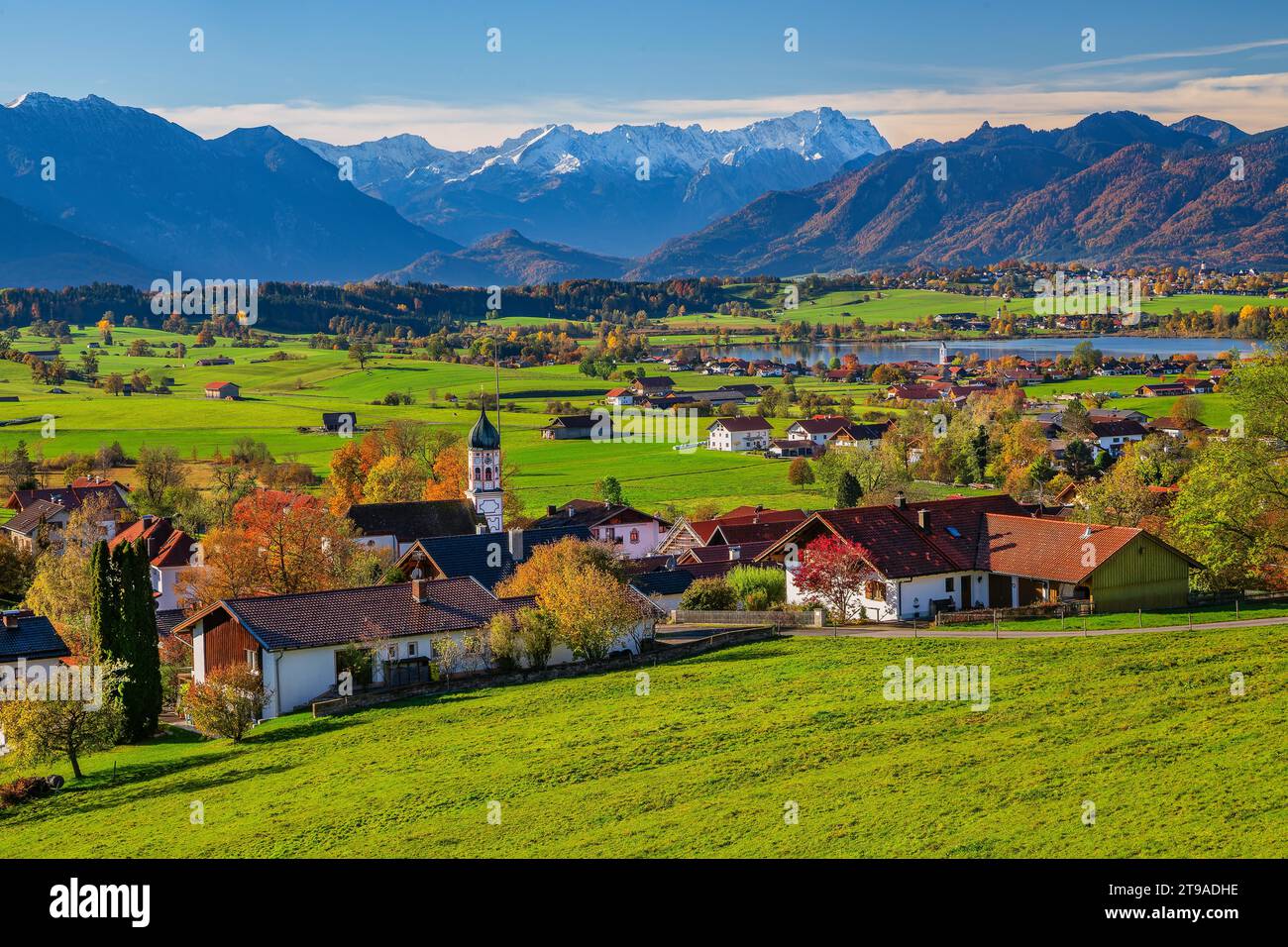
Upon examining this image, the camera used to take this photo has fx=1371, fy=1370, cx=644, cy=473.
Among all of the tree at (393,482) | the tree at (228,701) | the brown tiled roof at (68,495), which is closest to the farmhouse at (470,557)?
the tree at (228,701)

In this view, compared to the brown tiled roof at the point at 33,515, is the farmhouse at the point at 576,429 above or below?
above

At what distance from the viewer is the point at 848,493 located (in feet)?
291

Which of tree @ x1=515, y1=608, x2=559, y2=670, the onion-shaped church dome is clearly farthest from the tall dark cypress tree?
the onion-shaped church dome

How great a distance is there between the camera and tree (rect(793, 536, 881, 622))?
4803 centimetres

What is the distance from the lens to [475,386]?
165m

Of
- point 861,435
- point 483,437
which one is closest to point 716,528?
point 483,437

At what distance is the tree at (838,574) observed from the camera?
48.0 m

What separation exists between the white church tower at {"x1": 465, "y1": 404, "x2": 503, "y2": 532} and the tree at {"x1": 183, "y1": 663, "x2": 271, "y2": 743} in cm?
3228

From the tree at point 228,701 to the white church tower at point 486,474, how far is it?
32.3m

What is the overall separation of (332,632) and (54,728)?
10.0 m

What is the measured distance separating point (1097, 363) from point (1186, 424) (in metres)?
75.4

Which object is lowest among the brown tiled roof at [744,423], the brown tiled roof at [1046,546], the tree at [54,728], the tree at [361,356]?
the tree at [54,728]

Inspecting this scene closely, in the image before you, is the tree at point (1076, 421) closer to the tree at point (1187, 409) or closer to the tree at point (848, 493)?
the tree at point (1187, 409)
